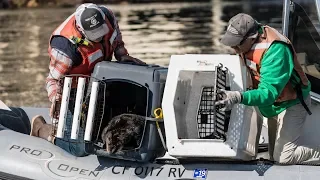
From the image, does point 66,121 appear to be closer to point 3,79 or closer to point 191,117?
point 191,117

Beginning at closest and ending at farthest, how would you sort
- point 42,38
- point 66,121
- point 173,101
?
point 173,101
point 66,121
point 42,38

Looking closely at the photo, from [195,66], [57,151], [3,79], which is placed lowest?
[3,79]

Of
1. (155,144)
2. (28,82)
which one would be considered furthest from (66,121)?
(28,82)

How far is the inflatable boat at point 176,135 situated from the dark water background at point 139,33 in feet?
3.36

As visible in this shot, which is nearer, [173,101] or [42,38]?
[173,101]

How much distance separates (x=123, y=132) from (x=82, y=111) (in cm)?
30

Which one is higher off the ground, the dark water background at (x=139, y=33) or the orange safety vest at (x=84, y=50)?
the orange safety vest at (x=84, y=50)

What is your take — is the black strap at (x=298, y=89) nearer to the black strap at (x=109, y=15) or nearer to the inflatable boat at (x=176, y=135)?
the inflatable boat at (x=176, y=135)

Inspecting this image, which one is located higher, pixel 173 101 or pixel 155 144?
pixel 173 101

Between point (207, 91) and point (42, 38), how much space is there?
13434mm

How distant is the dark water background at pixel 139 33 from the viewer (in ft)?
36.0

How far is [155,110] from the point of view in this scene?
4.46 metres

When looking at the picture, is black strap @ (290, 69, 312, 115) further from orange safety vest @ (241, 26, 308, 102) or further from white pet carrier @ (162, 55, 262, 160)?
white pet carrier @ (162, 55, 262, 160)

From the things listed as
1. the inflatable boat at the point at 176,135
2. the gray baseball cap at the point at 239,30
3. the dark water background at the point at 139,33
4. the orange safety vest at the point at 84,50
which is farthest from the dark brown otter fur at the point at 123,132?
the dark water background at the point at 139,33
